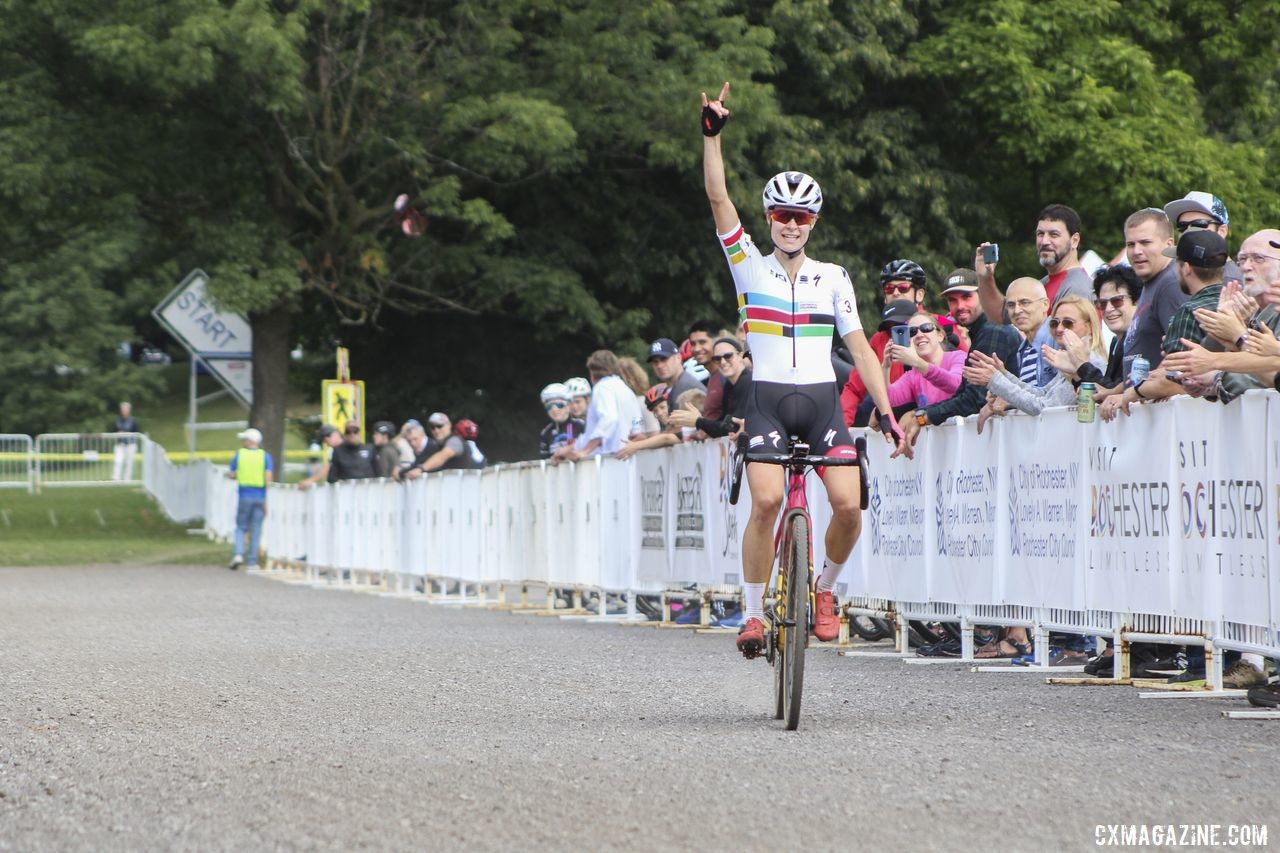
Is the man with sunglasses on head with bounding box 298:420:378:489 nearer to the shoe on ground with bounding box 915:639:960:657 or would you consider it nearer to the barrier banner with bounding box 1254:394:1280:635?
the shoe on ground with bounding box 915:639:960:657

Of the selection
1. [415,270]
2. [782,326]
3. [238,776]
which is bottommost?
[238,776]

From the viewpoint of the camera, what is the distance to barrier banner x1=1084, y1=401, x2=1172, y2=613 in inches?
423

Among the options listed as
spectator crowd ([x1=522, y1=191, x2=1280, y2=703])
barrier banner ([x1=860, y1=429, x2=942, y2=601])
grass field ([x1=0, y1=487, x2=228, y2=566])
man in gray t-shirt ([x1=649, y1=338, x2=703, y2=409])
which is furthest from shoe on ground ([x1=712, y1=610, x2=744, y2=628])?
grass field ([x1=0, y1=487, x2=228, y2=566])

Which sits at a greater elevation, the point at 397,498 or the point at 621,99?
the point at 621,99

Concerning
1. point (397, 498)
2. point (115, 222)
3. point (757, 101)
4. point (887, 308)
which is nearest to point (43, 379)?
point (115, 222)

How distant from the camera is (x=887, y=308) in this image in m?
12.9

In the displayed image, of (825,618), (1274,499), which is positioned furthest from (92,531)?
(1274,499)

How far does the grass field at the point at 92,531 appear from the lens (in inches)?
1448

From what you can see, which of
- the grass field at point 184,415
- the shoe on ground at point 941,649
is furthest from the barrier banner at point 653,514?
the grass field at point 184,415

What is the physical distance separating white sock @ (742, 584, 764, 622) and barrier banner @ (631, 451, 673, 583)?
300 inches

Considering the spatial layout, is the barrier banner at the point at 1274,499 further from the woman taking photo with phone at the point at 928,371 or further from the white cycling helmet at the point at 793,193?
the woman taking photo with phone at the point at 928,371

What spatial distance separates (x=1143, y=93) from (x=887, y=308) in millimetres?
25916

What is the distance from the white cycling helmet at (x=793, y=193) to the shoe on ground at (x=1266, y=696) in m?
2.70

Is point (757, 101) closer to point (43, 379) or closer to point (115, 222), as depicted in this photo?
point (115, 222)
